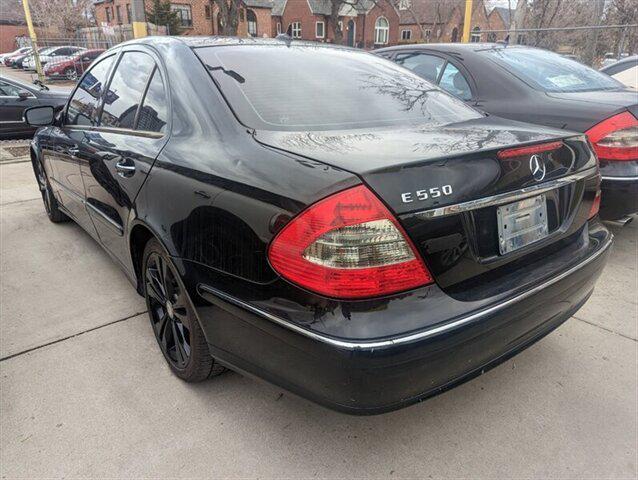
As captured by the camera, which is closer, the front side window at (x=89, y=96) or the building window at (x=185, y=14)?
the front side window at (x=89, y=96)

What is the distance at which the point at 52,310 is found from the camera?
3.10m

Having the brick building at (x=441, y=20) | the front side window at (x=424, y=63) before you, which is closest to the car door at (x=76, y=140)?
the front side window at (x=424, y=63)

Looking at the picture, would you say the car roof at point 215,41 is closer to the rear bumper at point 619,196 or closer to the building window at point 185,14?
the rear bumper at point 619,196

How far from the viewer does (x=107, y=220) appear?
288 centimetres

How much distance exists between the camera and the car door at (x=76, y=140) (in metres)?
3.14

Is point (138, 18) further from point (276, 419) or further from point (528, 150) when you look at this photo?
point (528, 150)

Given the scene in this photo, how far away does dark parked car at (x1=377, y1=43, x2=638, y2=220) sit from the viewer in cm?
348

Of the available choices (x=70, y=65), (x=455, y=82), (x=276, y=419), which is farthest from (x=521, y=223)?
(x=70, y=65)

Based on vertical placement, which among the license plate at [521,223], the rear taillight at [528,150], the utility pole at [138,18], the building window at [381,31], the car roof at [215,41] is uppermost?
the building window at [381,31]

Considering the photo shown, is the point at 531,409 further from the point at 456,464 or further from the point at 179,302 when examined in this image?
the point at 179,302

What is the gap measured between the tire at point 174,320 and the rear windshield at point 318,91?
0.80 m

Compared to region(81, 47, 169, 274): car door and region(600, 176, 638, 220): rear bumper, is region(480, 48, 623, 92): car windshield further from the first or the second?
region(81, 47, 169, 274): car door

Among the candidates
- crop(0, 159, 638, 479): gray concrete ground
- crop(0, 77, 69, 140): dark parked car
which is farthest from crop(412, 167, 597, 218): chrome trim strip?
crop(0, 77, 69, 140): dark parked car

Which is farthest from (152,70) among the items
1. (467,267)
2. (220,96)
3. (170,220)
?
(467,267)
